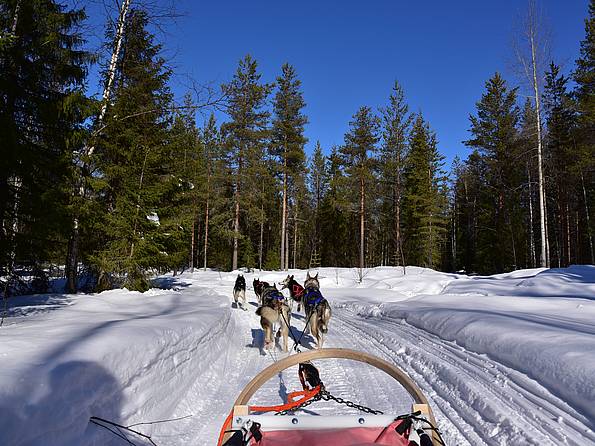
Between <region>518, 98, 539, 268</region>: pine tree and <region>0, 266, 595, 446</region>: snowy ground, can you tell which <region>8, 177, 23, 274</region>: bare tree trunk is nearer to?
<region>0, 266, 595, 446</region>: snowy ground

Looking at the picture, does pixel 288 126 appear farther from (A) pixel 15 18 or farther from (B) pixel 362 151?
(A) pixel 15 18

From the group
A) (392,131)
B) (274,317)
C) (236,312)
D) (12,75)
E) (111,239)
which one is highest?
(392,131)

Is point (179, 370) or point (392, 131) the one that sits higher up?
point (392, 131)

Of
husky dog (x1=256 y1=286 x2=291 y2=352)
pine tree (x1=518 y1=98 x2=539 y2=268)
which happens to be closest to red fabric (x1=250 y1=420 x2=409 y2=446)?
husky dog (x1=256 y1=286 x2=291 y2=352)

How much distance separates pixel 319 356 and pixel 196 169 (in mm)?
14180

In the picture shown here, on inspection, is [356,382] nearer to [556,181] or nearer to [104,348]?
[104,348]

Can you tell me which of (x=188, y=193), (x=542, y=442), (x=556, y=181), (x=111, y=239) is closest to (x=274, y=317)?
(x=542, y=442)

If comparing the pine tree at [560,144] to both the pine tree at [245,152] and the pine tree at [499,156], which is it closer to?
the pine tree at [499,156]

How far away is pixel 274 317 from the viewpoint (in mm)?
6676

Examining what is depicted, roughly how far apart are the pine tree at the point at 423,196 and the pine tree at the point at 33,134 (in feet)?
92.0

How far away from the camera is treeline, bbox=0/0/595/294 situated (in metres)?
8.42

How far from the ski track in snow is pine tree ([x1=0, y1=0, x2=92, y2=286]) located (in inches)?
210

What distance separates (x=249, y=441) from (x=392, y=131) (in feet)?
111

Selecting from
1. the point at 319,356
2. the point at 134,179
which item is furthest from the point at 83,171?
the point at 319,356
